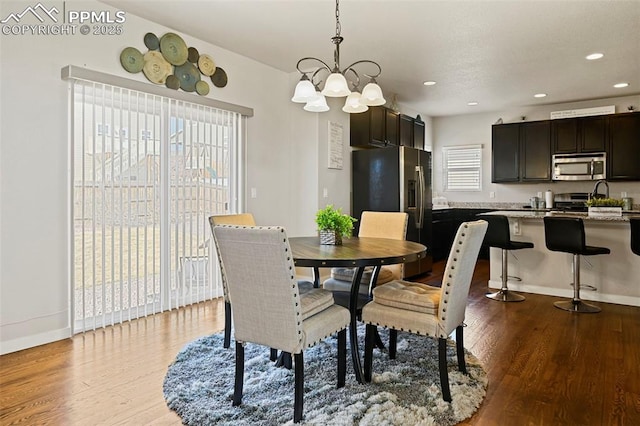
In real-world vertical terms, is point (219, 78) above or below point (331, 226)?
above

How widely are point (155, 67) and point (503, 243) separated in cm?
382

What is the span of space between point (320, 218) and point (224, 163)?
1948 mm

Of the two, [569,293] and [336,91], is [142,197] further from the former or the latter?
[569,293]

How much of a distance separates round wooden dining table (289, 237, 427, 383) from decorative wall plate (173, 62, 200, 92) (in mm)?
2019

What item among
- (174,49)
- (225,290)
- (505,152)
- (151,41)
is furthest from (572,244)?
(151,41)

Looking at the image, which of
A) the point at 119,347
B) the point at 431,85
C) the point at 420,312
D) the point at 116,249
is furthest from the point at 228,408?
the point at 431,85

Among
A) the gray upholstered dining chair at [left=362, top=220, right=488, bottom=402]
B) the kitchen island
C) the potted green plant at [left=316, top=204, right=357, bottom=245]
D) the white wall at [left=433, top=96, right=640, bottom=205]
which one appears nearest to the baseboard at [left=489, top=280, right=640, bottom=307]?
the kitchen island

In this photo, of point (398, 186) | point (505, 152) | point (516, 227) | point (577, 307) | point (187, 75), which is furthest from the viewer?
point (505, 152)

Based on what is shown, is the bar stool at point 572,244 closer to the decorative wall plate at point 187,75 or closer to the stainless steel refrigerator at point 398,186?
the stainless steel refrigerator at point 398,186

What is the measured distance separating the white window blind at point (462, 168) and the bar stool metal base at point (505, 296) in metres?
3.48

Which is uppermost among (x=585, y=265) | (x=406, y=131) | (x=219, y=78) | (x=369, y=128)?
(x=219, y=78)

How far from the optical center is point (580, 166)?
639 centimetres

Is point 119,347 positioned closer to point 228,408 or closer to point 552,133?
point 228,408

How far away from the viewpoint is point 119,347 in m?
2.98
